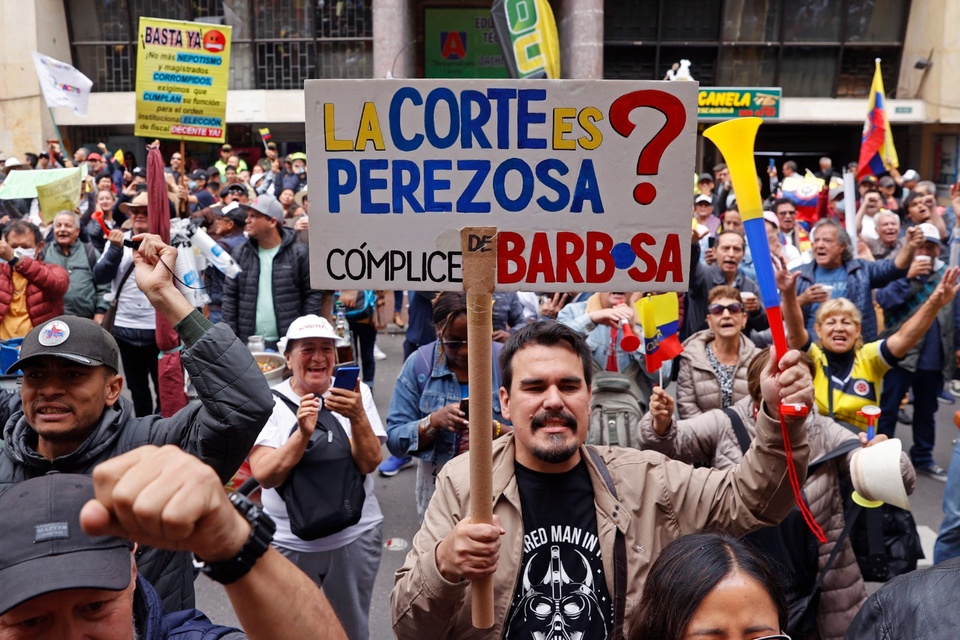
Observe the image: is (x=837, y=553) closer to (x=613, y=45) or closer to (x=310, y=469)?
(x=310, y=469)

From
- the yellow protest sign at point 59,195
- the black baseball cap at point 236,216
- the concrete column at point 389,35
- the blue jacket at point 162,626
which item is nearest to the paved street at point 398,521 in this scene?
the blue jacket at point 162,626

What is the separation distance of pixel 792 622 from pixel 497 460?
1632 millimetres

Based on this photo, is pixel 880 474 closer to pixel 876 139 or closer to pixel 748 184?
pixel 748 184

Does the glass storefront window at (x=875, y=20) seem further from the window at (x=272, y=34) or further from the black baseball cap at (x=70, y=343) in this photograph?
the black baseball cap at (x=70, y=343)

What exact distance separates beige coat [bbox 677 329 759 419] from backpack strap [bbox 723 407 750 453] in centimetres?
96

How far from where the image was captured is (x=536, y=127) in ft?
7.93

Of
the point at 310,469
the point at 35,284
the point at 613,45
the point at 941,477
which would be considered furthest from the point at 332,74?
the point at 310,469

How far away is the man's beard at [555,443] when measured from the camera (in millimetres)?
2445

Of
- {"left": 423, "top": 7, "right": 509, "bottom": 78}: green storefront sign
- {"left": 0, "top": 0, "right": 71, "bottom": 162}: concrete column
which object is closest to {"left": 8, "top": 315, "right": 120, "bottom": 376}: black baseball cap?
{"left": 423, "top": 7, "right": 509, "bottom": 78}: green storefront sign

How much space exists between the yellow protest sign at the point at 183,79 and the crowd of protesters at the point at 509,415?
7.52 ft

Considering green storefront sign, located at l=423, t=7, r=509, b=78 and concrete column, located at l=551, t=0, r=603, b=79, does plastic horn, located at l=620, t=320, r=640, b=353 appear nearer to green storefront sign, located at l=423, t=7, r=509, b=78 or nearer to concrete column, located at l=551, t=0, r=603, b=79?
concrete column, located at l=551, t=0, r=603, b=79

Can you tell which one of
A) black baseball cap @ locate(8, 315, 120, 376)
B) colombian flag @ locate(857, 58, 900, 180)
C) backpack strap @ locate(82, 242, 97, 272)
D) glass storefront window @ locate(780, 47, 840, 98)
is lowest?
backpack strap @ locate(82, 242, 97, 272)

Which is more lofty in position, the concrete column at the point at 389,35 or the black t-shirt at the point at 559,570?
the concrete column at the point at 389,35

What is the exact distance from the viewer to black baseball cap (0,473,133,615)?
1587 mm
